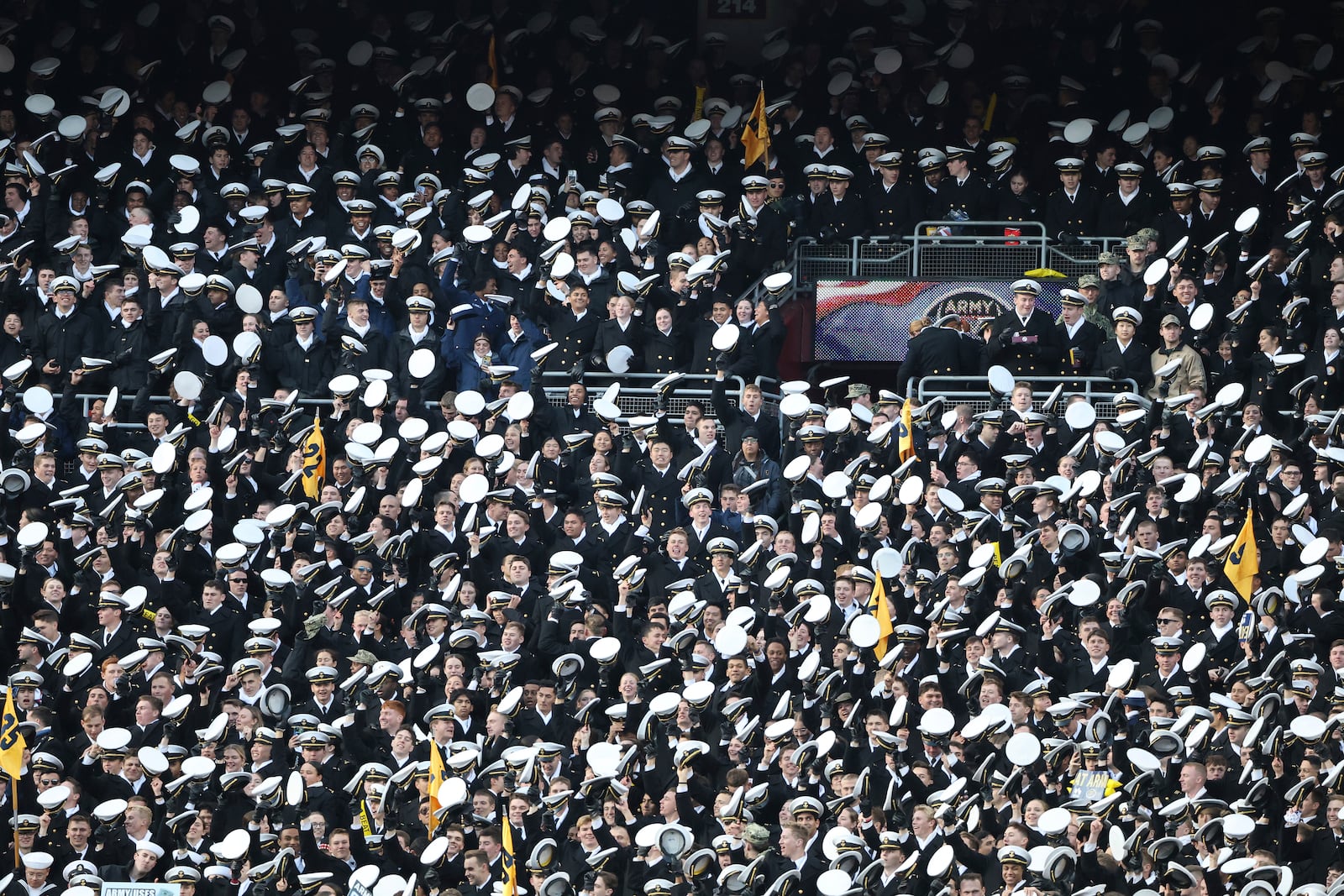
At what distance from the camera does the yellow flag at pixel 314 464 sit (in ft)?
67.2

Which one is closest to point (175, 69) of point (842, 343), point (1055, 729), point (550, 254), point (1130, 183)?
point (550, 254)

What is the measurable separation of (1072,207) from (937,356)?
233 centimetres

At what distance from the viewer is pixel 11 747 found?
18781mm

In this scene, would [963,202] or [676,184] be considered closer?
[963,202]

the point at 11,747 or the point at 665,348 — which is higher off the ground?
the point at 665,348

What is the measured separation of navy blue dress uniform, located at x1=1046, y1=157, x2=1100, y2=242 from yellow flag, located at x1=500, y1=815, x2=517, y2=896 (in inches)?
300

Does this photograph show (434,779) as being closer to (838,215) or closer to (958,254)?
(838,215)

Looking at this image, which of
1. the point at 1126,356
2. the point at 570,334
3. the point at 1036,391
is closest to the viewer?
the point at 1126,356

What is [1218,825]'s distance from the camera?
58.4 feet

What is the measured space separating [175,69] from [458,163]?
2936 millimetres

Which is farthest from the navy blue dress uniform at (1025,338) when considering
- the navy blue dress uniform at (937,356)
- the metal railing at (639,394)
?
Result: the metal railing at (639,394)

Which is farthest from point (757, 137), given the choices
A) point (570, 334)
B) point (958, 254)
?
point (570, 334)

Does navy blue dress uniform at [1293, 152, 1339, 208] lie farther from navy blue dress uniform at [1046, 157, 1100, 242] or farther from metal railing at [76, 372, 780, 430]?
metal railing at [76, 372, 780, 430]

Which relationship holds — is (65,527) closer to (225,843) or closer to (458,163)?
(225,843)
